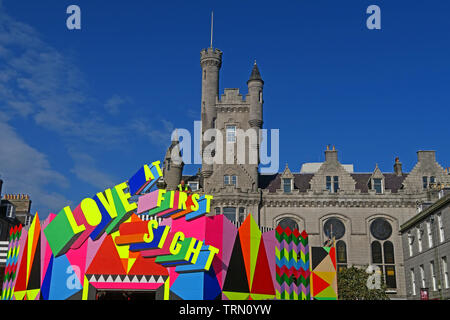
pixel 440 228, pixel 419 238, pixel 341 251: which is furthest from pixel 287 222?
pixel 440 228

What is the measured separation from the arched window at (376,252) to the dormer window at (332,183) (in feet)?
22.5

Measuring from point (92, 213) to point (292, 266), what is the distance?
11023mm

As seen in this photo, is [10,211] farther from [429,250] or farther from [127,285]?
[429,250]

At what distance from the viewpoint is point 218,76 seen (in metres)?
58.4

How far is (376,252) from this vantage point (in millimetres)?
48562

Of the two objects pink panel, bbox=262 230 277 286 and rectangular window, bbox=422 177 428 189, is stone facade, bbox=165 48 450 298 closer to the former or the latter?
rectangular window, bbox=422 177 428 189

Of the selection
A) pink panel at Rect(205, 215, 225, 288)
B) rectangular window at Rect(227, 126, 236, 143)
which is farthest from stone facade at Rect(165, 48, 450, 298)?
pink panel at Rect(205, 215, 225, 288)

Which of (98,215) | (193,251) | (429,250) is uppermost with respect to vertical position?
(429,250)

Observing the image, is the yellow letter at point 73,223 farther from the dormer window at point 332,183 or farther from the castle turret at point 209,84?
the castle turret at point 209,84

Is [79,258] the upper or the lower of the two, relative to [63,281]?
upper
